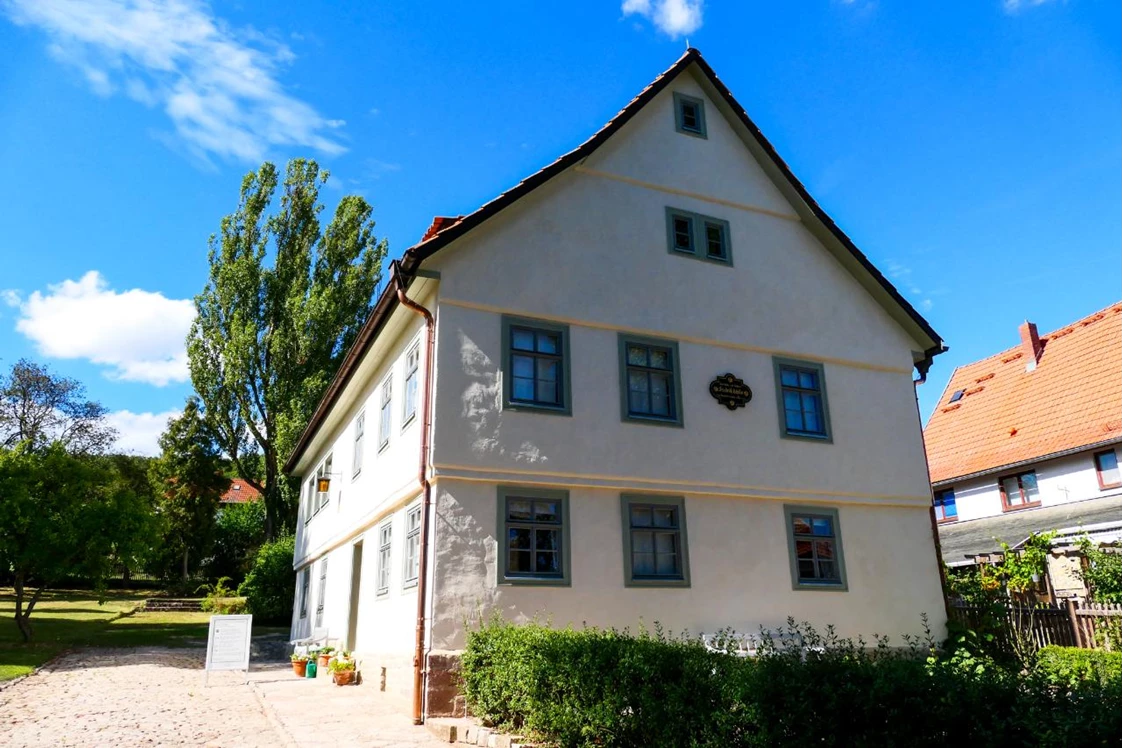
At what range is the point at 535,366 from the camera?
12.8 m

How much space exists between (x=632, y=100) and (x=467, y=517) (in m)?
8.51

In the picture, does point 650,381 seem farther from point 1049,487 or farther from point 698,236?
point 1049,487

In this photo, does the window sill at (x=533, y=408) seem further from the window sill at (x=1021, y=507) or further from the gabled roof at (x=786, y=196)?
the window sill at (x=1021, y=507)

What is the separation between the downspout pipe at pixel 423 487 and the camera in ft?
34.8

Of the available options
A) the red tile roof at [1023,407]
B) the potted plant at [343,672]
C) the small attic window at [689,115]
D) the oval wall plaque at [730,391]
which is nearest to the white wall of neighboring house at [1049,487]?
the red tile roof at [1023,407]

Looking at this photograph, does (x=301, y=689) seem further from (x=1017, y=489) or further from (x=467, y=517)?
(x=1017, y=489)

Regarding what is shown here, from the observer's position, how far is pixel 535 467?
1205 centimetres

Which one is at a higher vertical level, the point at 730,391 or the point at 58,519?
the point at 730,391

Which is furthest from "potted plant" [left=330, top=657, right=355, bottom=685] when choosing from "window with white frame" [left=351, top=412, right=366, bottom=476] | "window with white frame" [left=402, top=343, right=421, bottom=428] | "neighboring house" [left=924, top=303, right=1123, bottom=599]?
"neighboring house" [left=924, top=303, right=1123, bottom=599]

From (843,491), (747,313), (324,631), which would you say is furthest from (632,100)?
(324,631)

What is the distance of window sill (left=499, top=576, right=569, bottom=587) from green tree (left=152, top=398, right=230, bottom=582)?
3592cm

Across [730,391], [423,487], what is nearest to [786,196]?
[730,391]

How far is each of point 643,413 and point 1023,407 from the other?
18318 mm

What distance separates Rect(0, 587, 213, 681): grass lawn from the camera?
19.8m
